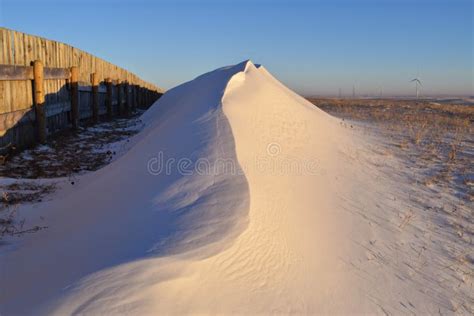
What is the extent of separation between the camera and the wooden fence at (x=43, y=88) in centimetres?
582

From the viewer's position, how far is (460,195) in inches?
191

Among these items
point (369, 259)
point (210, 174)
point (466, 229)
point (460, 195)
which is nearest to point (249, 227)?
point (210, 174)

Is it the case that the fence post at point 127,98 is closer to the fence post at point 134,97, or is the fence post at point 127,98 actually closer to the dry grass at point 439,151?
the fence post at point 134,97

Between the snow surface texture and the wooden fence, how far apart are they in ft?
7.98

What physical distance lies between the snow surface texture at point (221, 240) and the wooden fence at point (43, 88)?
2.43 m

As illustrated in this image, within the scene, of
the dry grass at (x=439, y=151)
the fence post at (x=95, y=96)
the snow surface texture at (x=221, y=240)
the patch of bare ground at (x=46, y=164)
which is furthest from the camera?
the fence post at (x=95, y=96)

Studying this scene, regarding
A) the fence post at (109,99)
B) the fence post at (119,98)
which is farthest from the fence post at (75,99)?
the fence post at (119,98)

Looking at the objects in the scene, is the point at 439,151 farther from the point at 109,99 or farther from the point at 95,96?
the point at 109,99

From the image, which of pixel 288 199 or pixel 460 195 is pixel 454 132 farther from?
pixel 288 199

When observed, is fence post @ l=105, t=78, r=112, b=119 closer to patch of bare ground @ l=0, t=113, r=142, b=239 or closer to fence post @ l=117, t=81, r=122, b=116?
fence post @ l=117, t=81, r=122, b=116

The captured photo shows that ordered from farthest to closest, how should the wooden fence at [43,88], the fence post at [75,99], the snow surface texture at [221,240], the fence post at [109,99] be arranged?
1. the fence post at [109,99]
2. the fence post at [75,99]
3. the wooden fence at [43,88]
4. the snow surface texture at [221,240]

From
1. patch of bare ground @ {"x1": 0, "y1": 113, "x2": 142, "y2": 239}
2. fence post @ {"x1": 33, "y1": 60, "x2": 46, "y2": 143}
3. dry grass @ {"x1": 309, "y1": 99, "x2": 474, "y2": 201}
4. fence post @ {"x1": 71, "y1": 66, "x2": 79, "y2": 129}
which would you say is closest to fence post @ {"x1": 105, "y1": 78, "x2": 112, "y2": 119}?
patch of bare ground @ {"x1": 0, "y1": 113, "x2": 142, "y2": 239}

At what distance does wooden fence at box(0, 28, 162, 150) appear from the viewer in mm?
5816

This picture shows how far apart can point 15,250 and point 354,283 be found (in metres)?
2.69
